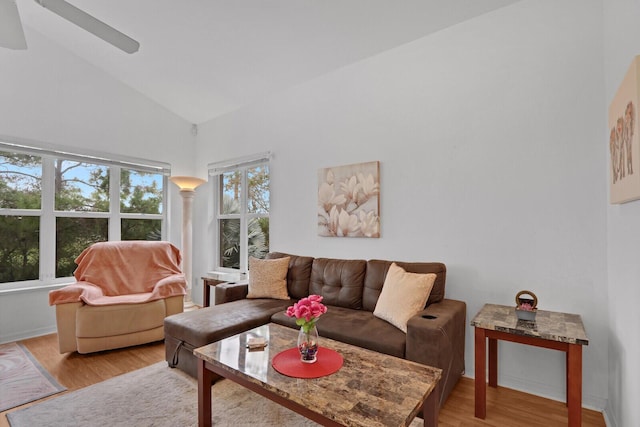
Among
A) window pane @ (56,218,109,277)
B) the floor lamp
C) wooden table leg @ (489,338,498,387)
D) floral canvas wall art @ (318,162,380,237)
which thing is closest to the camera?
wooden table leg @ (489,338,498,387)

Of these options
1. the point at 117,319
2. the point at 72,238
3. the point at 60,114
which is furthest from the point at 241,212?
the point at 60,114

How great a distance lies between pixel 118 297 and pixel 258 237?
1.66m

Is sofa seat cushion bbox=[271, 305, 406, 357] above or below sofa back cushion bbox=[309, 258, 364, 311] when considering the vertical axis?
below

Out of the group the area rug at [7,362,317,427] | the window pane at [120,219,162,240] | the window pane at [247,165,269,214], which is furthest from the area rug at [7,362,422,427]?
the window pane at [120,219,162,240]

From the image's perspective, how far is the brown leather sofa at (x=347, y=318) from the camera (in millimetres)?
1930

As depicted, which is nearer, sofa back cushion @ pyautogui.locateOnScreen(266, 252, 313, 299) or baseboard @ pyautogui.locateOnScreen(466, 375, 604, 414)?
baseboard @ pyautogui.locateOnScreen(466, 375, 604, 414)

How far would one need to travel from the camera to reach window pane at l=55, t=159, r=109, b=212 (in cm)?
379

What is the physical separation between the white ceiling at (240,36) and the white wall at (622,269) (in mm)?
884

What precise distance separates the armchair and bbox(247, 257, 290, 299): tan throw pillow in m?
0.84

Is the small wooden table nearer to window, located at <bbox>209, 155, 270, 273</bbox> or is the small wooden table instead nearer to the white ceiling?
the white ceiling

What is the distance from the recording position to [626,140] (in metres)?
Result: 1.45

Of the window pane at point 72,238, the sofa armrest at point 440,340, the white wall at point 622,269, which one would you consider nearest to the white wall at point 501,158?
the white wall at point 622,269

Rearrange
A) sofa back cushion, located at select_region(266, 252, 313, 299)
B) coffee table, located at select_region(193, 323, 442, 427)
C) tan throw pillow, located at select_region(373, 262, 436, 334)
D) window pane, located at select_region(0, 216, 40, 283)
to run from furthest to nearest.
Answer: window pane, located at select_region(0, 216, 40, 283)
sofa back cushion, located at select_region(266, 252, 313, 299)
tan throw pillow, located at select_region(373, 262, 436, 334)
coffee table, located at select_region(193, 323, 442, 427)

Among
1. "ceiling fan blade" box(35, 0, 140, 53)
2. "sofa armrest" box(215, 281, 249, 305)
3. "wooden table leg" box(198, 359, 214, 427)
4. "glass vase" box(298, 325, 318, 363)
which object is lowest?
"wooden table leg" box(198, 359, 214, 427)
